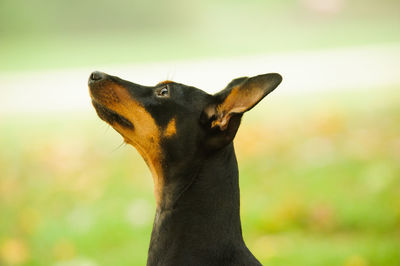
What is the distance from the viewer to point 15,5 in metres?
16.0

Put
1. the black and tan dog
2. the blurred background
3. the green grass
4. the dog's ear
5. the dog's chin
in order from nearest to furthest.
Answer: the dog's ear → the black and tan dog → the dog's chin → the green grass → the blurred background

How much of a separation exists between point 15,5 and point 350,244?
13.4m

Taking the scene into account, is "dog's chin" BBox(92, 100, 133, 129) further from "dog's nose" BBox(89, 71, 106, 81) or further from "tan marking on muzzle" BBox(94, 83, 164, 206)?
"dog's nose" BBox(89, 71, 106, 81)

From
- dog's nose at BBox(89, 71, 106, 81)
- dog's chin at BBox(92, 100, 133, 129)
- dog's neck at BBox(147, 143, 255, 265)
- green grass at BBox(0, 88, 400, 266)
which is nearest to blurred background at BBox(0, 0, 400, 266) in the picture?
green grass at BBox(0, 88, 400, 266)

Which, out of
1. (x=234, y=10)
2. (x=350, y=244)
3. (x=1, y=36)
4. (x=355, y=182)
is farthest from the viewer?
(x=234, y=10)

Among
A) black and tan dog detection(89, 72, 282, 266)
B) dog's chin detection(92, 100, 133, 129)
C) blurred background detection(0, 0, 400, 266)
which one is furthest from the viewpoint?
blurred background detection(0, 0, 400, 266)

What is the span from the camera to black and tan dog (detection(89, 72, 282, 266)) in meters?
2.94

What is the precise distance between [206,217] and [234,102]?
591 millimetres

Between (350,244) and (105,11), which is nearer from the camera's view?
(350,244)

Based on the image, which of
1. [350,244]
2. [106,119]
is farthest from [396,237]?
[106,119]

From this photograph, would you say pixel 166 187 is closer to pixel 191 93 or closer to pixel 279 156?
pixel 191 93

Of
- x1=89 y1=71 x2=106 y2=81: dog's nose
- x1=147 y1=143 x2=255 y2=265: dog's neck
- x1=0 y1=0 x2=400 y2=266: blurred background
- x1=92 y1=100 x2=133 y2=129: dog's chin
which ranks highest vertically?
x1=0 y1=0 x2=400 y2=266: blurred background

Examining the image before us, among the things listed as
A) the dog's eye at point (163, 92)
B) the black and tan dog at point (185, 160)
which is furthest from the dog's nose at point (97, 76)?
the dog's eye at point (163, 92)

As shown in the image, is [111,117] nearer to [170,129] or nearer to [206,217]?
[170,129]
